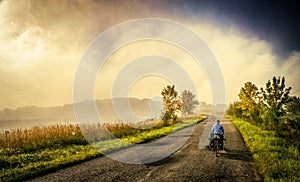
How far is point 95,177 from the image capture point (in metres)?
9.98

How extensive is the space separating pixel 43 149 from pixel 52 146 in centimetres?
108

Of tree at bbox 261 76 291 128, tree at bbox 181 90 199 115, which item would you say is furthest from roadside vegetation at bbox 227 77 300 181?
tree at bbox 181 90 199 115

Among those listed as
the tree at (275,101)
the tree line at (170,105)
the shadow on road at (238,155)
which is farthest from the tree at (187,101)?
the shadow on road at (238,155)

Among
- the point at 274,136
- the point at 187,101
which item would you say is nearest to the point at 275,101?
the point at 274,136

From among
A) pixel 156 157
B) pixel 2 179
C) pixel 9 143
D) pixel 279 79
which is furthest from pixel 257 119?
pixel 2 179

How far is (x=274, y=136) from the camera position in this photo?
23.2 m

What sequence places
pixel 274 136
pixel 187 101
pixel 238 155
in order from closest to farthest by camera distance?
1. pixel 238 155
2. pixel 274 136
3. pixel 187 101

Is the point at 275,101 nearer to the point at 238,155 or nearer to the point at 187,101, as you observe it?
the point at 238,155

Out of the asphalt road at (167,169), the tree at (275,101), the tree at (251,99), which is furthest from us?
the tree at (251,99)

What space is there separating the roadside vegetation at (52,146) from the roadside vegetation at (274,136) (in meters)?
8.56

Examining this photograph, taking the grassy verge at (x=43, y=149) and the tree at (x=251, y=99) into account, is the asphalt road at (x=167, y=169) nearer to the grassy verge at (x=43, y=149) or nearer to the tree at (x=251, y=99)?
the grassy verge at (x=43, y=149)

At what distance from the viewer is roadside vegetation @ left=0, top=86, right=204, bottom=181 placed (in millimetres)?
12305

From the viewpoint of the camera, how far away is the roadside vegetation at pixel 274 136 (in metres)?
10.8

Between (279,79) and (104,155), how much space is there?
21687 millimetres
